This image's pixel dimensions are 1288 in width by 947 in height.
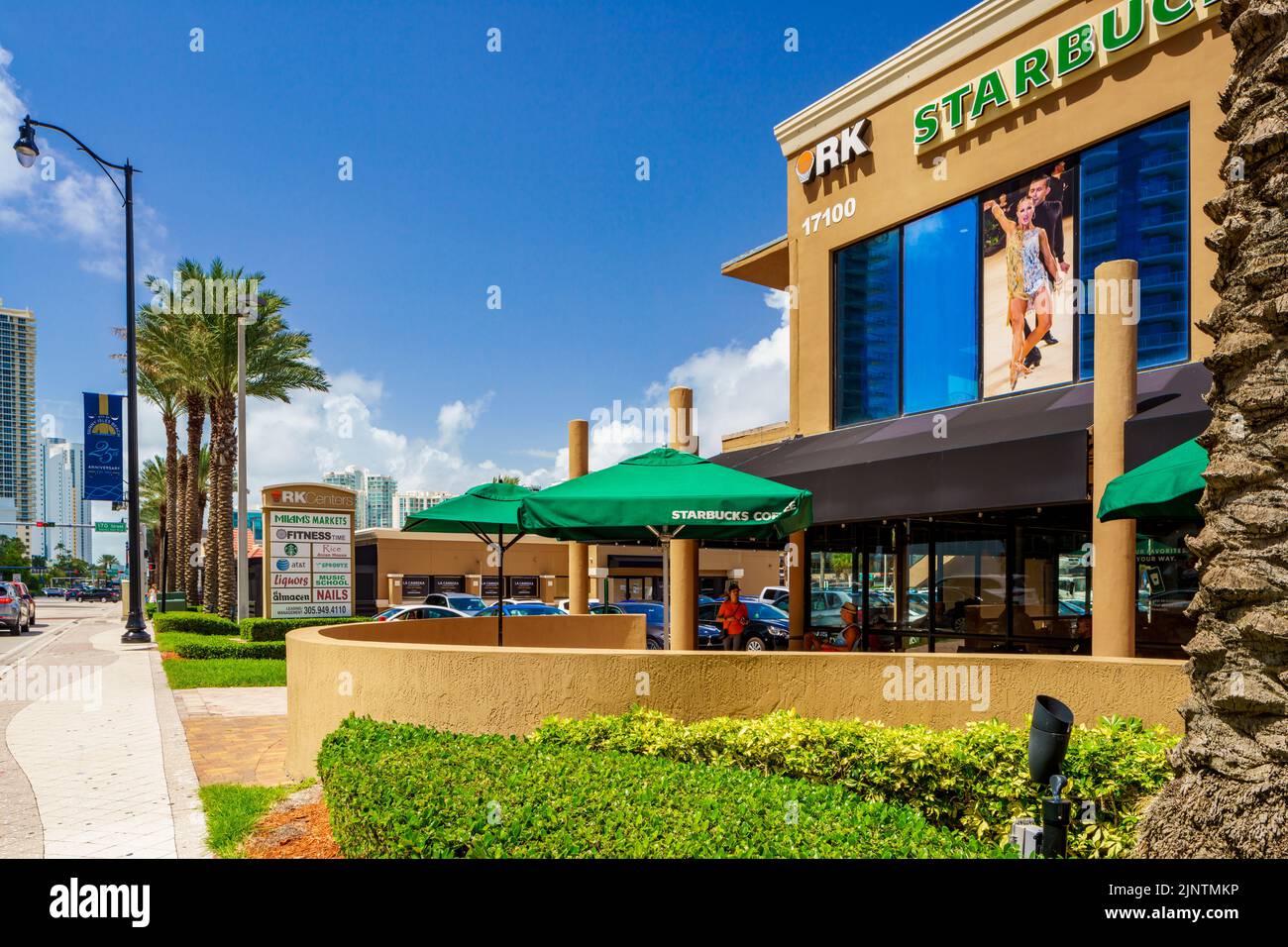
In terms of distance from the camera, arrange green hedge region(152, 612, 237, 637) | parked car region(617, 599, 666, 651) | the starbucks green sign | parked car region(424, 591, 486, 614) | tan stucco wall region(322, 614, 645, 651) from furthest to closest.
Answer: parked car region(424, 591, 486, 614)
green hedge region(152, 612, 237, 637)
parked car region(617, 599, 666, 651)
tan stucco wall region(322, 614, 645, 651)
the starbucks green sign

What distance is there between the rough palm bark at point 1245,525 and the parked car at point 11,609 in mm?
36410

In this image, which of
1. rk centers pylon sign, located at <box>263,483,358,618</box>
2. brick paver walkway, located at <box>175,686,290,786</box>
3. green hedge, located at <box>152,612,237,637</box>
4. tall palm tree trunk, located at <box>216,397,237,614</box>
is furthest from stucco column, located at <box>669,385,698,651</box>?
tall palm tree trunk, located at <box>216,397,237,614</box>

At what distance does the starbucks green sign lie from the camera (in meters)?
10.4

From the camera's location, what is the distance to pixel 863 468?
11625 millimetres

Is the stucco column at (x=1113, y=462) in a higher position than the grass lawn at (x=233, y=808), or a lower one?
higher

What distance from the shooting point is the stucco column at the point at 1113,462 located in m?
8.89

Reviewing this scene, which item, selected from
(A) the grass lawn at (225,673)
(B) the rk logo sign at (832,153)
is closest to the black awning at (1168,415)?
(B) the rk logo sign at (832,153)

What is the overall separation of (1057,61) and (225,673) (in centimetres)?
1745

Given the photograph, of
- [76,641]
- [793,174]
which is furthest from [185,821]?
[76,641]

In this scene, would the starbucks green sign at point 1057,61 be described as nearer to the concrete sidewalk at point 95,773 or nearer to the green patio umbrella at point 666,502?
the green patio umbrella at point 666,502

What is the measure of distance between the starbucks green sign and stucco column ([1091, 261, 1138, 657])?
3.58 m

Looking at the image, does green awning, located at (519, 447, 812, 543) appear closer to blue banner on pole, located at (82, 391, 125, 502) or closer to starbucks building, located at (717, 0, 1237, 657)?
starbucks building, located at (717, 0, 1237, 657)
